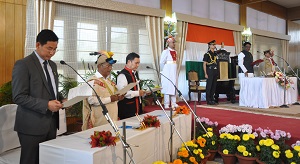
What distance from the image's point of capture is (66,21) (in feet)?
16.9

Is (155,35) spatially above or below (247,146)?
above

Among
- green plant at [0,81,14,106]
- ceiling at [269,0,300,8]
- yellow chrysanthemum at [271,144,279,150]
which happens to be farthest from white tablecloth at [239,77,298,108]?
ceiling at [269,0,300,8]

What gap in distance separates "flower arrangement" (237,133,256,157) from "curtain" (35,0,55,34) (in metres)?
3.70

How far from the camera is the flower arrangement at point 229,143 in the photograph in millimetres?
3260

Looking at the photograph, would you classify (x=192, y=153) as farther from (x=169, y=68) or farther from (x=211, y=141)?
(x=169, y=68)

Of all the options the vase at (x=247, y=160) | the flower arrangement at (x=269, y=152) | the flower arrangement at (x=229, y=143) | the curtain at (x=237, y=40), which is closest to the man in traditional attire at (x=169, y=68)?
the flower arrangement at (x=229, y=143)

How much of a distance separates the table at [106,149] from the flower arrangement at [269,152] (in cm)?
113

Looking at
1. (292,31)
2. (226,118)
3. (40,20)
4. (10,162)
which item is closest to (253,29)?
(292,31)

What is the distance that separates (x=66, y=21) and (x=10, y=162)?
3.34 m

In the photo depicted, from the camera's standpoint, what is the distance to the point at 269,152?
294 centimetres

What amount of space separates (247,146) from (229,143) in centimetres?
22

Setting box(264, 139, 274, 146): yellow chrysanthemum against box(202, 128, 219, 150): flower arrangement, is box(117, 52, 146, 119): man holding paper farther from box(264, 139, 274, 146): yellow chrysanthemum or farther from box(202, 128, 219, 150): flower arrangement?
box(264, 139, 274, 146): yellow chrysanthemum

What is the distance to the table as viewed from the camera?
63.6 inches

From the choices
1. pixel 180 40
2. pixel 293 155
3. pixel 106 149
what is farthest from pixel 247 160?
pixel 180 40
